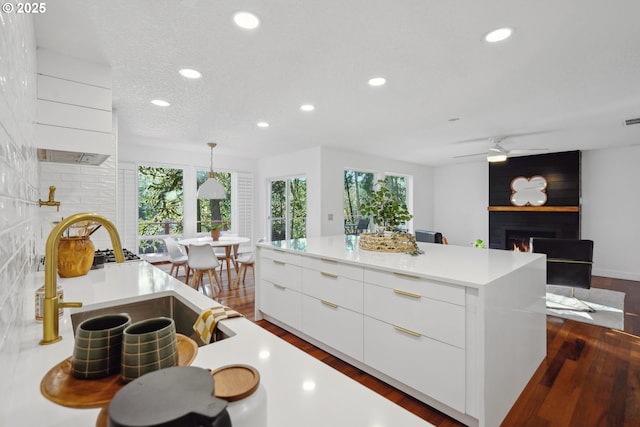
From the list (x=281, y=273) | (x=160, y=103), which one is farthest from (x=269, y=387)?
(x=160, y=103)

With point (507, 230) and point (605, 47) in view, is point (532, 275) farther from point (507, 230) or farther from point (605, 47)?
point (507, 230)

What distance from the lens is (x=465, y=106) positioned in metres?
3.10

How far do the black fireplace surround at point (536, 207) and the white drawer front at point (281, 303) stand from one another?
5460 mm

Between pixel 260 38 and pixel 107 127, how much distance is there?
1.23 metres

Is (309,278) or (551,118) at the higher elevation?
(551,118)

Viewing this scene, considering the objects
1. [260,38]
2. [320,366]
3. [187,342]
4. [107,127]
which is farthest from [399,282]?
[107,127]

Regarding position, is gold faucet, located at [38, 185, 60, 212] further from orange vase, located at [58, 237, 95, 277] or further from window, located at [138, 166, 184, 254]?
window, located at [138, 166, 184, 254]

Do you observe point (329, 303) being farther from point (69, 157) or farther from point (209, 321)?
point (69, 157)

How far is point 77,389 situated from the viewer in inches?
20.1

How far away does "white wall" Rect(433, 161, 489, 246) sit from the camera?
22.9ft

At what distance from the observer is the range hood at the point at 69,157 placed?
201 centimetres

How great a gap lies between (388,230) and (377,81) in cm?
127

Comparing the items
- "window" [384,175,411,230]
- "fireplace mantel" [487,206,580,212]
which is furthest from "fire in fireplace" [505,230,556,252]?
"window" [384,175,411,230]

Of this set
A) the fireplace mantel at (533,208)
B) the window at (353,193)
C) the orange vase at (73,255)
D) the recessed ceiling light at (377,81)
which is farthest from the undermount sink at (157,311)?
the fireplace mantel at (533,208)
